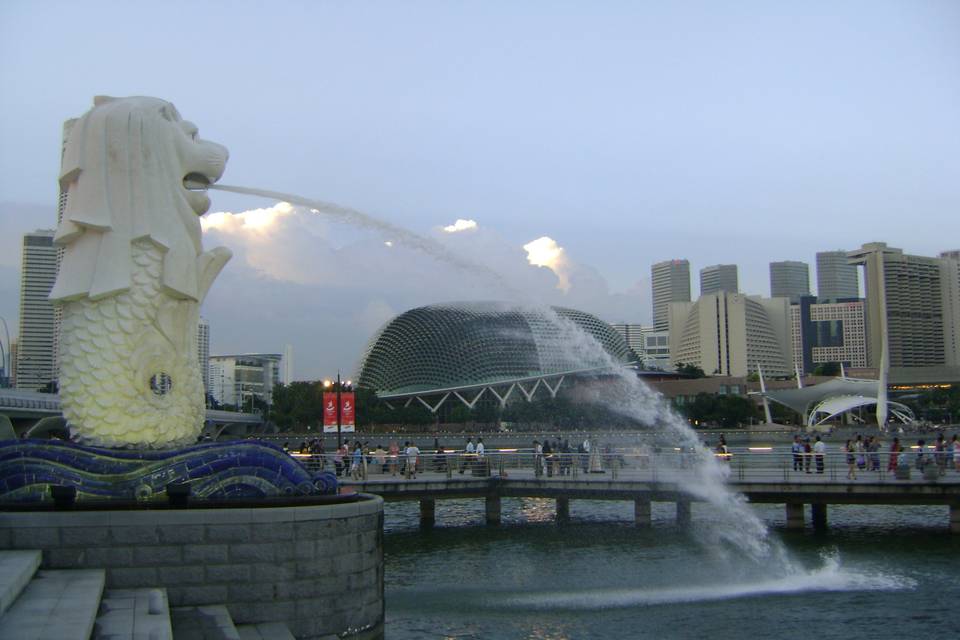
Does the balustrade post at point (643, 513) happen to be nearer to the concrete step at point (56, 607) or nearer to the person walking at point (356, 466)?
the person walking at point (356, 466)

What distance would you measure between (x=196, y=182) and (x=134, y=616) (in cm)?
766

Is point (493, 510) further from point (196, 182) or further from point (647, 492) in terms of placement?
point (196, 182)

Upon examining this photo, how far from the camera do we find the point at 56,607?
8.51 m

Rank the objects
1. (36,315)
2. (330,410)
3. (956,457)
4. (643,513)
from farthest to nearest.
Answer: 1. (36,315)
2. (330,410)
3. (643,513)
4. (956,457)

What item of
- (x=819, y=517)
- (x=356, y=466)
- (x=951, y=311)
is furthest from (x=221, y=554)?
(x=951, y=311)

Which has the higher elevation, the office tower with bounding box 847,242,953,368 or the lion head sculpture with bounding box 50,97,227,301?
the office tower with bounding box 847,242,953,368

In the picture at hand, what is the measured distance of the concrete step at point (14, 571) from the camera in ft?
26.9

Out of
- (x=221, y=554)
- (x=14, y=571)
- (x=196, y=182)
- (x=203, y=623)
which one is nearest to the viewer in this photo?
(x=14, y=571)

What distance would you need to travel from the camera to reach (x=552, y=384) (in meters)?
91.9

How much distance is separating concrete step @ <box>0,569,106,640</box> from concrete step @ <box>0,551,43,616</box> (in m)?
0.09

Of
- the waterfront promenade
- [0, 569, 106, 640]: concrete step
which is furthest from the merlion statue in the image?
the waterfront promenade

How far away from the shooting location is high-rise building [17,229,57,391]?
106 m

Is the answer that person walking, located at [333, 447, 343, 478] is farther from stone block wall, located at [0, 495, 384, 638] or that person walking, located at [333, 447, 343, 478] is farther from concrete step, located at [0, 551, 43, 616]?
concrete step, located at [0, 551, 43, 616]

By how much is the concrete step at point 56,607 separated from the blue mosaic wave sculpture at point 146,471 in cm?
204
